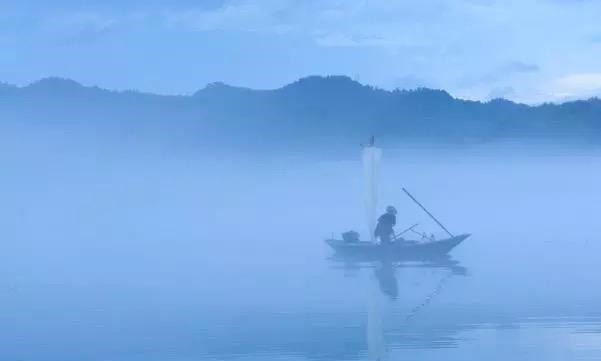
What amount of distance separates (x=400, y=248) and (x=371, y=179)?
2.46 metres

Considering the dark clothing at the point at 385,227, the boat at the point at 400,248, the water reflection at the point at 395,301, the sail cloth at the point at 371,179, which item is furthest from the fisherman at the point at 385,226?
the sail cloth at the point at 371,179

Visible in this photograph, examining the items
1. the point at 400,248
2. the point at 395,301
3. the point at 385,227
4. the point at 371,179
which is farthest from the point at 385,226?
the point at 395,301

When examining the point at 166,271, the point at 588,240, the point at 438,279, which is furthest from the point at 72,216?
the point at 438,279

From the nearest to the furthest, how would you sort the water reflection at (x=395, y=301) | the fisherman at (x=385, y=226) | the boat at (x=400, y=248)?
the water reflection at (x=395, y=301) < the fisherman at (x=385, y=226) < the boat at (x=400, y=248)

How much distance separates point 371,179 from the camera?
28.1m

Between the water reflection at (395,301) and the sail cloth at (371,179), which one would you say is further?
the sail cloth at (371,179)

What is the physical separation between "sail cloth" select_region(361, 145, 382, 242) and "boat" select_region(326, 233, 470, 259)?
4.38ft

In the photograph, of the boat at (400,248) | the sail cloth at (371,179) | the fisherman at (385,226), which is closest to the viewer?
the fisherman at (385,226)

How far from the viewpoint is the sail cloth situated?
2800 centimetres

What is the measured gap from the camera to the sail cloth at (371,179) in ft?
91.9

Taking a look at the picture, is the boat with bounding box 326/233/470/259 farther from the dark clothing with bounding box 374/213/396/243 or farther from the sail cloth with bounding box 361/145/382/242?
the sail cloth with bounding box 361/145/382/242

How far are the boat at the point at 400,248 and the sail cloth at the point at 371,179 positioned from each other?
52.6 inches

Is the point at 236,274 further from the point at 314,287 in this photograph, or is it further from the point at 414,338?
the point at 414,338

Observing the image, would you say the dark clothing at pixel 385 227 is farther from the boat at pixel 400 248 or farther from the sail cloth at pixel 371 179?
the sail cloth at pixel 371 179
